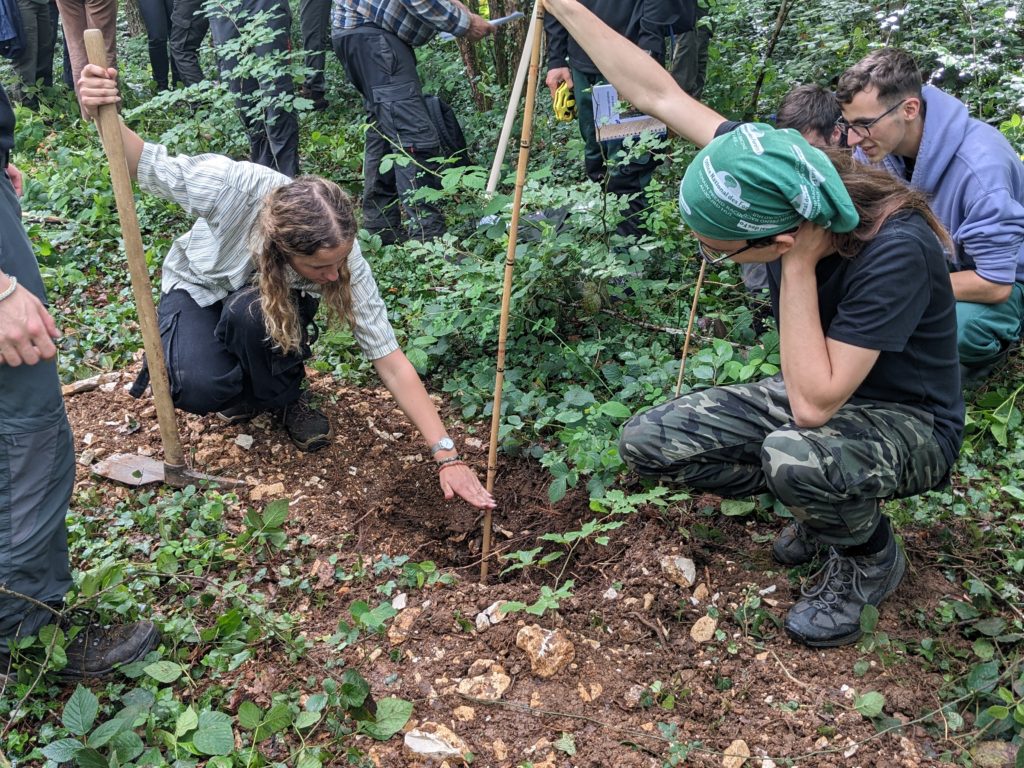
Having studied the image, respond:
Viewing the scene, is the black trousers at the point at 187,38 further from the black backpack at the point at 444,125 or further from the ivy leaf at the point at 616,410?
the ivy leaf at the point at 616,410

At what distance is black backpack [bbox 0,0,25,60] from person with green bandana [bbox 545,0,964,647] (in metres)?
6.33

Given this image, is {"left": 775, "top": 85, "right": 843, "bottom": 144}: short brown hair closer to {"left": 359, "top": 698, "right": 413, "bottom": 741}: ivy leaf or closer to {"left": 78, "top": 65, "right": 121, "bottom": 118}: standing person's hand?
{"left": 78, "top": 65, "right": 121, "bottom": 118}: standing person's hand

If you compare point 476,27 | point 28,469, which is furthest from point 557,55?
point 28,469

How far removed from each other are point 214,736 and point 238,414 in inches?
67.3

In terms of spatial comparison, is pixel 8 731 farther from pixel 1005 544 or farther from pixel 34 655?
pixel 1005 544

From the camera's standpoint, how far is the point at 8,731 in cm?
222

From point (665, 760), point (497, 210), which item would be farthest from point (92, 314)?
point (665, 760)

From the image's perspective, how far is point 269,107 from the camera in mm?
5316

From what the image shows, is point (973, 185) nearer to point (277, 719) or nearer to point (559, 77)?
point (559, 77)

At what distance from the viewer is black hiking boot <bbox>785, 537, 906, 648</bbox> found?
2473mm

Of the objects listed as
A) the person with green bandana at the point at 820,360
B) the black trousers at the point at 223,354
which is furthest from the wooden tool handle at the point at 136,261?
the person with green bandana at the point at 820,360

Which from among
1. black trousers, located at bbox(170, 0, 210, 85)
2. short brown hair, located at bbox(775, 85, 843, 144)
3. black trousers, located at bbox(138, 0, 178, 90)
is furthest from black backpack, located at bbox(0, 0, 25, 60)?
short brown hair, located at bbox(775, 85, 843, 144)

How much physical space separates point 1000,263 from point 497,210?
76.4 inches

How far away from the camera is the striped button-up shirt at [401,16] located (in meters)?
4.69
